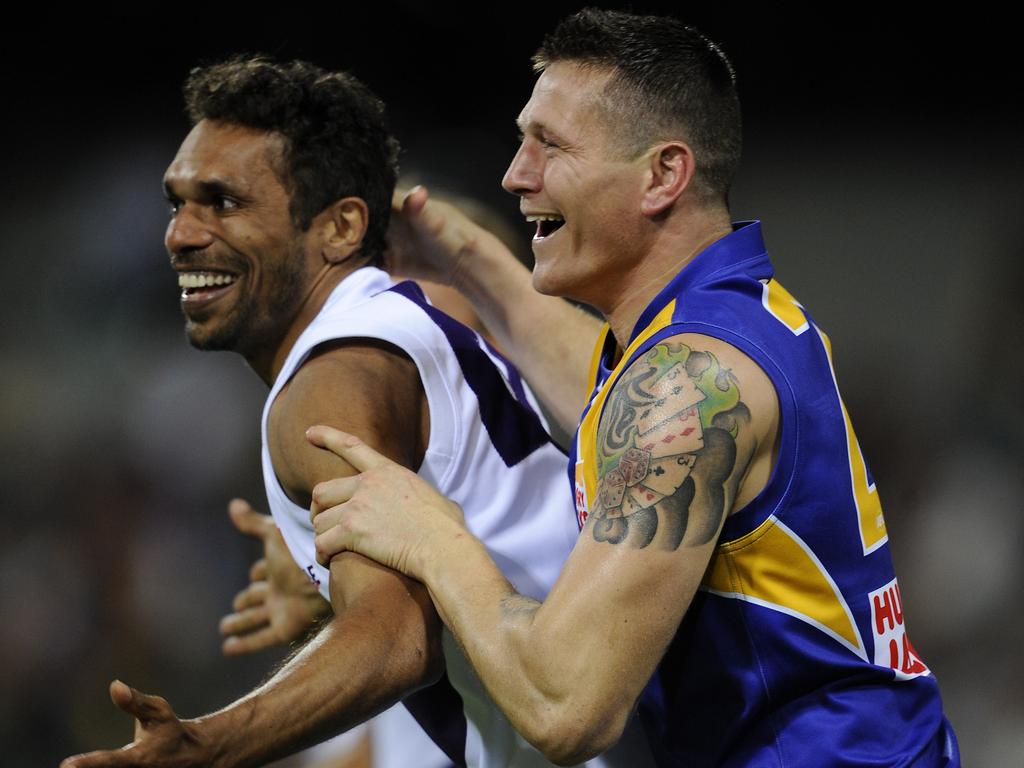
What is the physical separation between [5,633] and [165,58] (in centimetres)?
283

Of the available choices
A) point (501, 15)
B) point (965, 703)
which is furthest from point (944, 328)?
point (501, 15)

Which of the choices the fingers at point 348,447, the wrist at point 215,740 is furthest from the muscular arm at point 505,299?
the wrist at point 215,740

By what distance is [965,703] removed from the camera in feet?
14.5

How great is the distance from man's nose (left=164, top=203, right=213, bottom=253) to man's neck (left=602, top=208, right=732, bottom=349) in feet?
3.37

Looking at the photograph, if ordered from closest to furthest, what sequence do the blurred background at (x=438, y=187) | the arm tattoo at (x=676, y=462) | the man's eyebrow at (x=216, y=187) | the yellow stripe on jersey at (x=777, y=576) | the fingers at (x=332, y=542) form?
the arm tattoo at (x=676, y=462) < the yellow stripe on jersey at (x=777, y=576) < the fingers at (x=332, y=542) < the man's eyebrow at (x=216, y=187) < the blurred background at (x=438, y=187)

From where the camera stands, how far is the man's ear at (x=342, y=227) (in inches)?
107

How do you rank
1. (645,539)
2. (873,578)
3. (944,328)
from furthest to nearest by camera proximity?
(944,328) → (873,578) → (645,539)

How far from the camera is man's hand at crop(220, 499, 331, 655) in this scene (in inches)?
141

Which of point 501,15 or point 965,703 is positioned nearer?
point 965,703

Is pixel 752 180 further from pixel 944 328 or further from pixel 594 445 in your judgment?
pixel 594 445

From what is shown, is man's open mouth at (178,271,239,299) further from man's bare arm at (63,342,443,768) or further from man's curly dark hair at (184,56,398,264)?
man's bare arm at (63,342,443,768)

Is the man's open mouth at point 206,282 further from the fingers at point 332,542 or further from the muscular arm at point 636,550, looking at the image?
the muscular arm at point 636,550

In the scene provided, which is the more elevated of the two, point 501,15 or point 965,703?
point 501,15

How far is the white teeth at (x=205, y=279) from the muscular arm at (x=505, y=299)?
1.75ft
